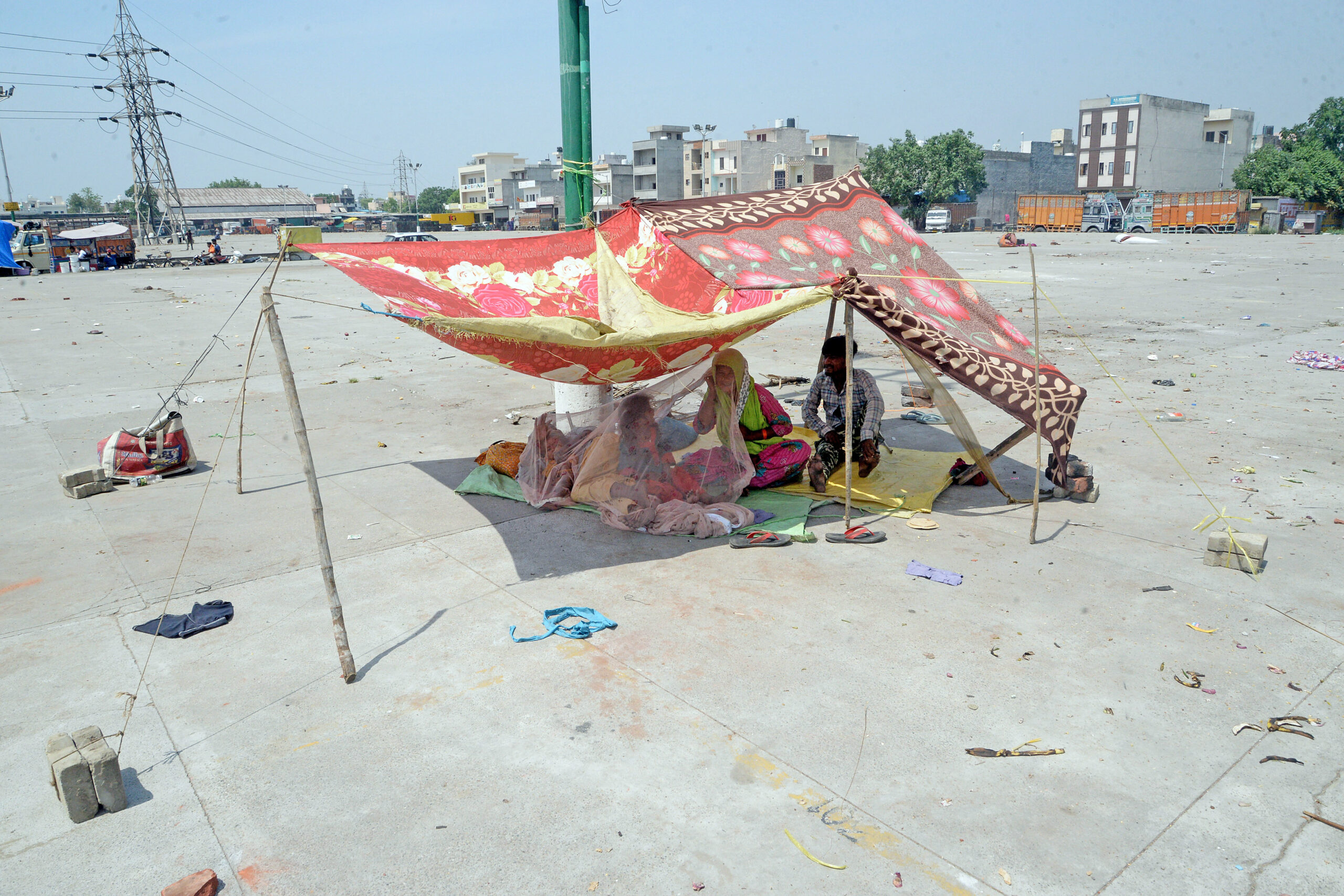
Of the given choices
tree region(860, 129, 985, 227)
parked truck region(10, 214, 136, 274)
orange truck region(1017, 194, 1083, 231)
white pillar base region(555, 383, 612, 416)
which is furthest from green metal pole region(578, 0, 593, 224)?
tree region(860, 129, 985, 227)

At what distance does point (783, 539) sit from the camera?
17.5ft

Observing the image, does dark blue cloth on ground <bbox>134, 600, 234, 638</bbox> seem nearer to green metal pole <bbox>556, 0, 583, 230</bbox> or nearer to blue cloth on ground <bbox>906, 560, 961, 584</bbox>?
blue cloth on ground <bbox>906, 560, 961, 584</bbox>

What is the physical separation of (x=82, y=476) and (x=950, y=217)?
192 ft

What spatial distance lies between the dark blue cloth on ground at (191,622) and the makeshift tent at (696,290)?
1.89 meters

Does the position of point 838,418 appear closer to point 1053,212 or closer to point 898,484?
point 898,484

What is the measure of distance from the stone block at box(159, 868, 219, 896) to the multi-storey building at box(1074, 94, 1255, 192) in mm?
72884

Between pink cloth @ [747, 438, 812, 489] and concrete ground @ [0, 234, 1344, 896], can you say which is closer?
concrete ground @ [0, 234, 1344, 896]

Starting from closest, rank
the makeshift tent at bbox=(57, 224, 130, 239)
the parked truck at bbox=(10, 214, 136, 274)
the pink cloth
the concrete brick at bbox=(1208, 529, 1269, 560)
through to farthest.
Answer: the concrete brick at bbox=(1208, 529, 1269, 560) → the pink cloth → the parked truck at bbox=(10, 214, 136, 274) → the makeshift tent at bbox=(57, 224, 130, 239)

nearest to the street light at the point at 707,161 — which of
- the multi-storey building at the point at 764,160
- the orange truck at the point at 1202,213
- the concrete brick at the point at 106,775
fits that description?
the multi-storey building at the point at 764,160

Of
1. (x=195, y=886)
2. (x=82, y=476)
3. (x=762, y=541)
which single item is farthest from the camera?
(x=82, y=476)

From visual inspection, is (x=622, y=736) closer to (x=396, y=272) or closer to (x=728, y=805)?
(x=728, y=805)

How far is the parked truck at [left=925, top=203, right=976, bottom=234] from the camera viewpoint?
A: 176 ft

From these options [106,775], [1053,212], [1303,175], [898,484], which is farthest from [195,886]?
[1303,175]

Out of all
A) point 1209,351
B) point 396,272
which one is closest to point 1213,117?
point 1209,351
